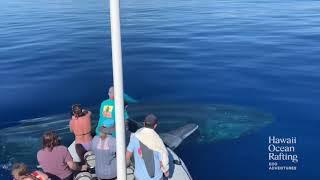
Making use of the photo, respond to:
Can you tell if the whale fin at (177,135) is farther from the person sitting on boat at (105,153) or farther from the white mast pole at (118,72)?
the white mast pole at (118,72)

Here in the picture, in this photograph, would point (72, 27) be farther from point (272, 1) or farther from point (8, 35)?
point (272, 1)

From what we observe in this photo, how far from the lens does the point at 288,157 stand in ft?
41.5

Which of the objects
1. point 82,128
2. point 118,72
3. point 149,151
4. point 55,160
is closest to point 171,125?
point 82,128

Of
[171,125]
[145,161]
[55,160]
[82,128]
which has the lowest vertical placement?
[171,125]

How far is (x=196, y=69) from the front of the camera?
878 inches

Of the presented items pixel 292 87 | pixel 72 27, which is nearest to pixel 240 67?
pixel 292 87

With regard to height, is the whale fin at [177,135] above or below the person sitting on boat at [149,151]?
below

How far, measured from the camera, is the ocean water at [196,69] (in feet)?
44.1

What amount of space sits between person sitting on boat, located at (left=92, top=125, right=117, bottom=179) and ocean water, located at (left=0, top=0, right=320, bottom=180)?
4.24m

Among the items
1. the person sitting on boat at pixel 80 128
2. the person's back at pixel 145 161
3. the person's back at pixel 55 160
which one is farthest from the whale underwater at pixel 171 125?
the person's back at pixel 145 161

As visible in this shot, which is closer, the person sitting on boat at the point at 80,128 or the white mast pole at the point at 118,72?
the white mast pole at the point at 118,72

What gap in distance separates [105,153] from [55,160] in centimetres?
97

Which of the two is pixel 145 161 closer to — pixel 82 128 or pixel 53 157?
pixel 53 157

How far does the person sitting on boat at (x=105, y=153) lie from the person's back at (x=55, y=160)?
2.01 feet
